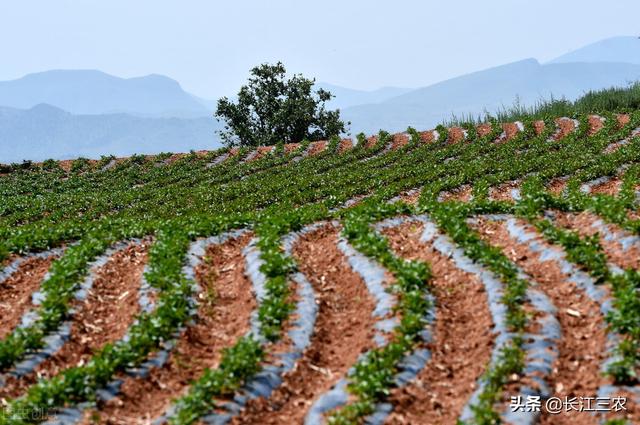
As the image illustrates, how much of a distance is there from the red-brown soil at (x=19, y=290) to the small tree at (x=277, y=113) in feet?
173

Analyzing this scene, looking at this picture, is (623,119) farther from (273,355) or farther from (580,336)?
(273,355)

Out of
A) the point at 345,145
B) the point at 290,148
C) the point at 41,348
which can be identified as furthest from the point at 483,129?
the point at 41,348

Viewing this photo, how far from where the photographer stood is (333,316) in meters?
12.3

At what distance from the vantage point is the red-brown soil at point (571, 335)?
9.59 meters

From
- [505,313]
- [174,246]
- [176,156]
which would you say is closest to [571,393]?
[505,313]

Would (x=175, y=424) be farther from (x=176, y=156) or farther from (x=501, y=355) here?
(x=176, y=156)

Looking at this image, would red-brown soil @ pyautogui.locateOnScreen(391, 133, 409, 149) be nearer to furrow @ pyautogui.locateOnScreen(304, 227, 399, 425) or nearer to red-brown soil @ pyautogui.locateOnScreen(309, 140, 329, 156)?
red-brown soil @ pyautogui.locateOnScreen(309, 140, 329, 156)

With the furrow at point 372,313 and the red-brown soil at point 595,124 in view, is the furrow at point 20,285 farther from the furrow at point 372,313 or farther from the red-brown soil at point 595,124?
the red-brown soil at point 595,124

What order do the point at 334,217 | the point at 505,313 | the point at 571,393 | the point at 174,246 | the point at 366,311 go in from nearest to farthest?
1. the point at 571,393
2. the point at 505,313
3. the point at 366,311
4. the point at 174,246
5. the point at 334,217

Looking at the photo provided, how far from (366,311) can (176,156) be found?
35802mm

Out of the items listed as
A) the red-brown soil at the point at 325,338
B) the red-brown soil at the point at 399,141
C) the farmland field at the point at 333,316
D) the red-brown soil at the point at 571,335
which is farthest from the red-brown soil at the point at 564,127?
the red-brown soil at the point at 325,338

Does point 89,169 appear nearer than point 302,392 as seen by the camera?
No

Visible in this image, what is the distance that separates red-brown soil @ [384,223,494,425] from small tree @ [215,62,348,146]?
182ft

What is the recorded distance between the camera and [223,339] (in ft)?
38.0
